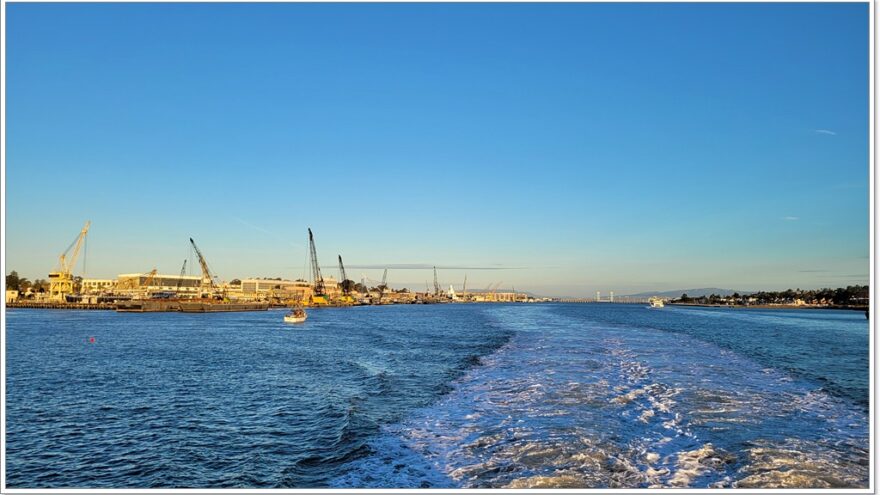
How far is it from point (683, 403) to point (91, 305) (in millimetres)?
167139

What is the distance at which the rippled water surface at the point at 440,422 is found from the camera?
14.2 metres

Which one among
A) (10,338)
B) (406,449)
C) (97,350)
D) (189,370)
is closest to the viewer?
(406,449)

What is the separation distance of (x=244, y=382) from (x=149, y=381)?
520 centimetres

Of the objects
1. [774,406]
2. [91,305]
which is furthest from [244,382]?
[91,305]

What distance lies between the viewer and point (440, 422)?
1959cm

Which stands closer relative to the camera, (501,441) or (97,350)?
(501,441)

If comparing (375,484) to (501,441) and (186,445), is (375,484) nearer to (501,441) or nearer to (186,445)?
(501,441)

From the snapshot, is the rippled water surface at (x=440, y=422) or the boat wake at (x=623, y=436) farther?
the rippled water surface at (x=440, y=422)

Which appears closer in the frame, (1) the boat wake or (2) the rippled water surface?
(1) the boat wake

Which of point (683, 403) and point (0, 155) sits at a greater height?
point (0, 155)

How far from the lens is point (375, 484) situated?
13688 mm

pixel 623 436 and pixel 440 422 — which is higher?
pixel 623 436

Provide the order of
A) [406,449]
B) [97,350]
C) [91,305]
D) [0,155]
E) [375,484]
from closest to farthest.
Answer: [0,155]
[375,484]
[406,449]
[97,350]
[91,305]

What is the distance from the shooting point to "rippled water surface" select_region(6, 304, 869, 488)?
46.6 feet
